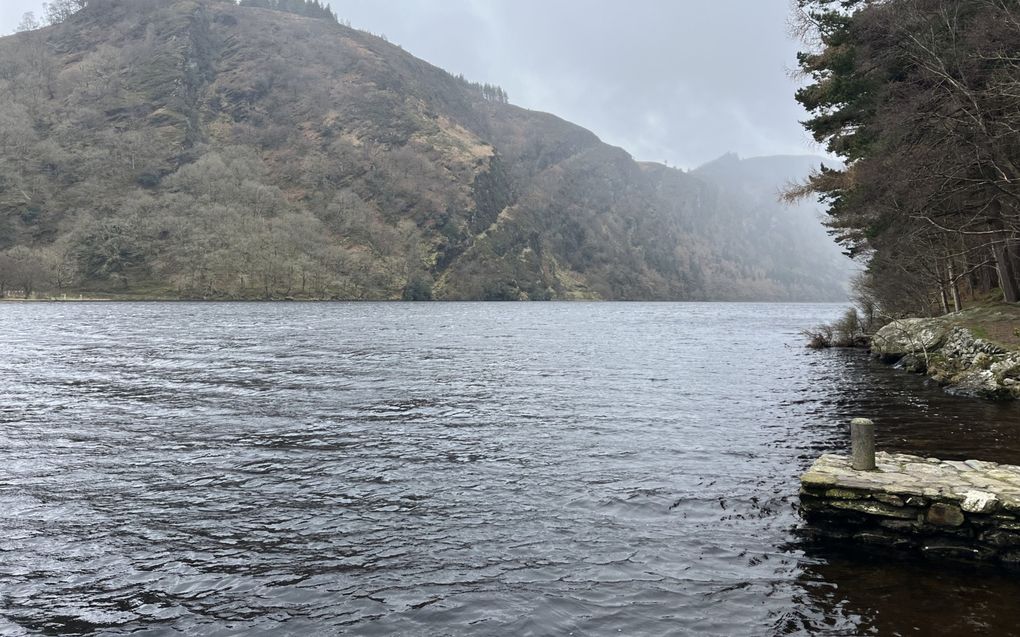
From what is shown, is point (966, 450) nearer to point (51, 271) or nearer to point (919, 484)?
point (919, 484)

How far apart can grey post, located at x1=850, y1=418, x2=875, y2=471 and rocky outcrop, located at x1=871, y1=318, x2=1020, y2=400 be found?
16.6m

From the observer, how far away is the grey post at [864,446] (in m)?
12.1

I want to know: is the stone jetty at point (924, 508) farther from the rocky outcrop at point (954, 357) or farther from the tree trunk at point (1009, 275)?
the tree trunk at point (1009, 275)

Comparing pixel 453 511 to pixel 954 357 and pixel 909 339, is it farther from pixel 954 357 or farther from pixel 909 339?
pixel 909 339

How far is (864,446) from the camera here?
1219cm

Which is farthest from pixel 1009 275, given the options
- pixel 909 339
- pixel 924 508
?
pixel 924 508

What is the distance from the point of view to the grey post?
12.1 metres

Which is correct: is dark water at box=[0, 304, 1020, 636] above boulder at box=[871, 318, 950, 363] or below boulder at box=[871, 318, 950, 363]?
below

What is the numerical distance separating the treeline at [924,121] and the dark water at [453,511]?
8635 mm

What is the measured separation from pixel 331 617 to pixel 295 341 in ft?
164

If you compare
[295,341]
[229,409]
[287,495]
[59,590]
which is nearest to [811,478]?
[287,495]

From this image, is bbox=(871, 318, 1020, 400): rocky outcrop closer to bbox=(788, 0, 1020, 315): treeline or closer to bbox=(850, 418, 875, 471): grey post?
bbox=(788, 0, 1020, 315): treeline

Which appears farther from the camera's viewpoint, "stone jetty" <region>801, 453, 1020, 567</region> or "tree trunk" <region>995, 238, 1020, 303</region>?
"tree trunk" <region>995, 238, 1020, 303</region>

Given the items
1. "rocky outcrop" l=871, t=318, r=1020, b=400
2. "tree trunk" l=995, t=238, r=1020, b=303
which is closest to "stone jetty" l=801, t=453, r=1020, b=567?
"rocky outcrop" l=871, t=318, r=1020, b=400
